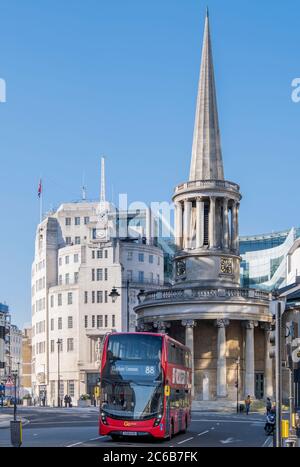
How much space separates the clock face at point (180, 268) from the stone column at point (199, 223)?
2.51 meters

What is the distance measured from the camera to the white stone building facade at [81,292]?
133 metres

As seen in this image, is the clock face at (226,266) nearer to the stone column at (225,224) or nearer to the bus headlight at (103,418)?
the stone column at (225,224)

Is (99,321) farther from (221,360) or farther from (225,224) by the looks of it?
(221,360)

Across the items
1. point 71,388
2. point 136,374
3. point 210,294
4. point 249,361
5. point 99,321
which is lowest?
point 71,388

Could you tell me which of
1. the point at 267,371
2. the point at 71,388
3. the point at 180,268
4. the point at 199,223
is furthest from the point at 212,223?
the point at 71,388

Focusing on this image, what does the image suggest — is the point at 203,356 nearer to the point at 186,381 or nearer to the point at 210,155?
the point at 210,155

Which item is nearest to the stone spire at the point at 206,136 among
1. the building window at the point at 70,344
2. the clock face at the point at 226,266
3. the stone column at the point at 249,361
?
the clock face at the point at 226,266

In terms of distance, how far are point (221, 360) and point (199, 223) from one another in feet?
41.1

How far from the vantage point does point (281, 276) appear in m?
156

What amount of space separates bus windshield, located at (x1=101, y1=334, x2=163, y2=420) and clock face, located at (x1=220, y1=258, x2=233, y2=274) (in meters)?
48.5

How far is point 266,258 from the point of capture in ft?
543

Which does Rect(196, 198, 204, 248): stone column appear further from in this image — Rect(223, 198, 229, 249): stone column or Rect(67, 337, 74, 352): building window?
Rect(67, 337, 74, 352): building window

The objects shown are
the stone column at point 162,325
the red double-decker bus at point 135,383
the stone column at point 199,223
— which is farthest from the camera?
the stone column at point 199,223

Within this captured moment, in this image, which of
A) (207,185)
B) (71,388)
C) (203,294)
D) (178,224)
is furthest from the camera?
(71,388)
